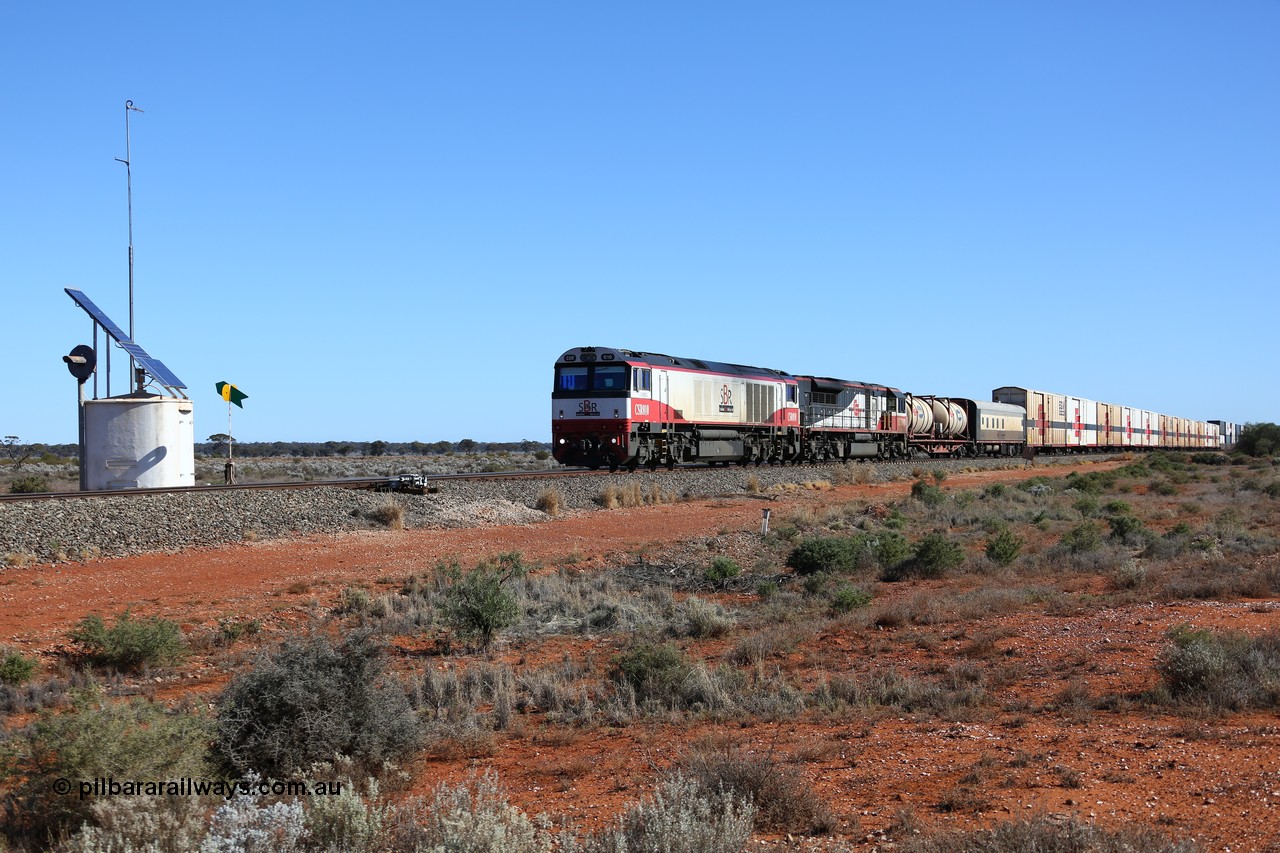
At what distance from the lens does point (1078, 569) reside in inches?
681

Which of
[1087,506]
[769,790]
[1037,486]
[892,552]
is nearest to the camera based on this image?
[769,790]

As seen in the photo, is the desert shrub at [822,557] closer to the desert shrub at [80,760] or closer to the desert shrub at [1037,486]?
the desert shrub at [80,760]

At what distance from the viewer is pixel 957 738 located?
809 cm

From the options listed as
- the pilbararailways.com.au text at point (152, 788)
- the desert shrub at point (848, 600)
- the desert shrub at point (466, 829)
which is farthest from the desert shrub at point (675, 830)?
the desert shrub at point (848, 600)

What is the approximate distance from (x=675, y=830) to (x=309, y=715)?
3617mm

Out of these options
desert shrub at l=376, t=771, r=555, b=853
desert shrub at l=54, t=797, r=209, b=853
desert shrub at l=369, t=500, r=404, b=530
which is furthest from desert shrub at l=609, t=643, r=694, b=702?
desert shrub at l=369, t=500, r=404, b=530

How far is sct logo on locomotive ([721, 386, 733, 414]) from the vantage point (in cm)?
3859

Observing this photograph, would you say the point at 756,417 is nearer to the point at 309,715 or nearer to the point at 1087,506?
the point at 1087,506

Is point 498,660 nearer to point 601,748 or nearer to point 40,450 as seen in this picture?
point 601,748

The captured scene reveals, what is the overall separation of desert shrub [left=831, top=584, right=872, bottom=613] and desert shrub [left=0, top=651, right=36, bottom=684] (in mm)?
10530

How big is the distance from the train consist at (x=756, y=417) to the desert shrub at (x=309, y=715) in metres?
24.5

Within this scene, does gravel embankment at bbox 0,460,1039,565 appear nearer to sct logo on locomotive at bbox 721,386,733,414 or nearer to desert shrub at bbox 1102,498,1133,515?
sct logo on locomotive at bbox 721,386,733,414

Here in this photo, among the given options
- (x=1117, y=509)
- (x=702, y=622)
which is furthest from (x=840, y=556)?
(x=1117, y=509)

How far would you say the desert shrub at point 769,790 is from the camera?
20.2 ft
